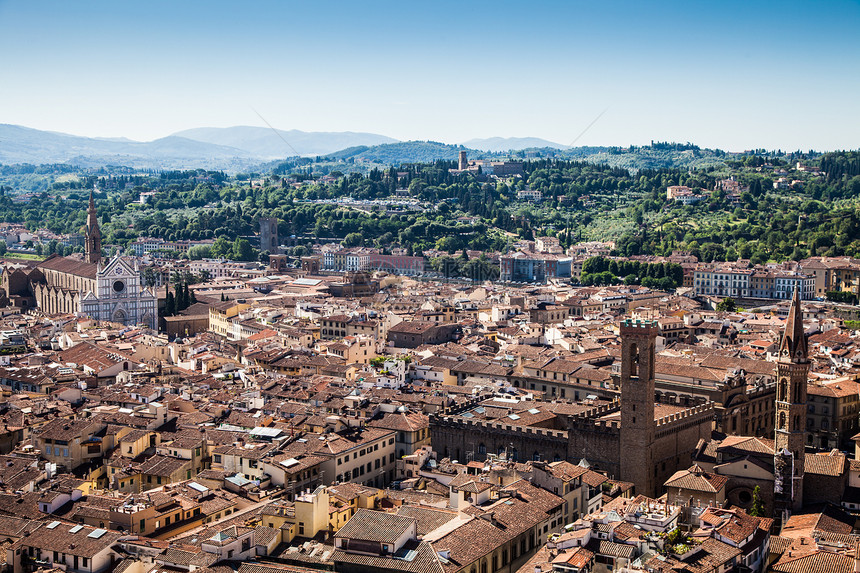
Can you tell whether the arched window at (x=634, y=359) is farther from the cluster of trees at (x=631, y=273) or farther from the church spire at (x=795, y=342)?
the cluster of trees at (x=631, y=273)

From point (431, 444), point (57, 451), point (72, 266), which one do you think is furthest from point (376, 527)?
point (72, 266)

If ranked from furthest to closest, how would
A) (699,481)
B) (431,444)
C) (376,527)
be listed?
1. (431,444)
2. (699,481)
3. (376,527)

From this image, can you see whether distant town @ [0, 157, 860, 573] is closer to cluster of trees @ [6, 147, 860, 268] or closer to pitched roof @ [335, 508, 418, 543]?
pitched roof @ [335, 508, 418, 543]

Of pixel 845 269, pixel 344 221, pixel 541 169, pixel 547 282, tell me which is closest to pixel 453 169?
pixel 541 169

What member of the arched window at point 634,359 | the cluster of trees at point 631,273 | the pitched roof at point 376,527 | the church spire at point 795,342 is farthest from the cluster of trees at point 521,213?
the pitched roof at point 376,527

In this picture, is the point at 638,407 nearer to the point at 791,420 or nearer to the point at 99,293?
the point at 791,420

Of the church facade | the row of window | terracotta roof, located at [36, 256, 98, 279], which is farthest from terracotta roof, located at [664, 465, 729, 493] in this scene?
terracotta roof, located at [36, 256, 98, 279]

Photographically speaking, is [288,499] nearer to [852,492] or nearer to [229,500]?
[229,500]
